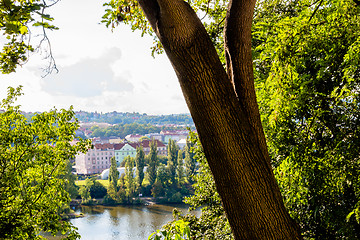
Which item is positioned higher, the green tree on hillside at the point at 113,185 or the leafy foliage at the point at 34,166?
the leafy foliage at the point at 34,166

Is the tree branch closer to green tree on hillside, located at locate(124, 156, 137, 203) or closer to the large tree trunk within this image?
the large tree trunk

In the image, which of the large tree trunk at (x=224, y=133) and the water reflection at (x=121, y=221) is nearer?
the large tree trunk at (x=224, y=133)

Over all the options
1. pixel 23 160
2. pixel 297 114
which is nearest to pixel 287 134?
pixel 297 114

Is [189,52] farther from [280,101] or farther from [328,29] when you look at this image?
[328,29]

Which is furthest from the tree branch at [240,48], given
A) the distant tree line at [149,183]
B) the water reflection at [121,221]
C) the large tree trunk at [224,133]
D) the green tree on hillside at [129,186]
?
the green tree on hillside at [129,186]

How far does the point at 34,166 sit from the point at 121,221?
25.7 metres

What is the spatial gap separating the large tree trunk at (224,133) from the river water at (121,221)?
24406 millimetres

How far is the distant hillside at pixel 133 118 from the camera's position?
170375 mm

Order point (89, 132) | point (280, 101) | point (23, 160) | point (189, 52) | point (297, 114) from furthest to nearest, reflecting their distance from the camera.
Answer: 1. point (89, 132)
2. point (23, 160)
3. point (297, 114)
4. point (280, 101)
5. point (189, 52)

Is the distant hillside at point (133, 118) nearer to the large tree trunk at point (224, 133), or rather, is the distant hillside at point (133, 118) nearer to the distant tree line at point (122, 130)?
the distant tree line at point (122, 130)

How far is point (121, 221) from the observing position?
29859 mm

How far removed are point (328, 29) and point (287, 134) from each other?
→ 0.72 meters

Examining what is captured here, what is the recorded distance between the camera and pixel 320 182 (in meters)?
2.14

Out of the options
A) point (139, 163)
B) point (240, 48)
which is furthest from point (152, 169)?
point (240, 48)
